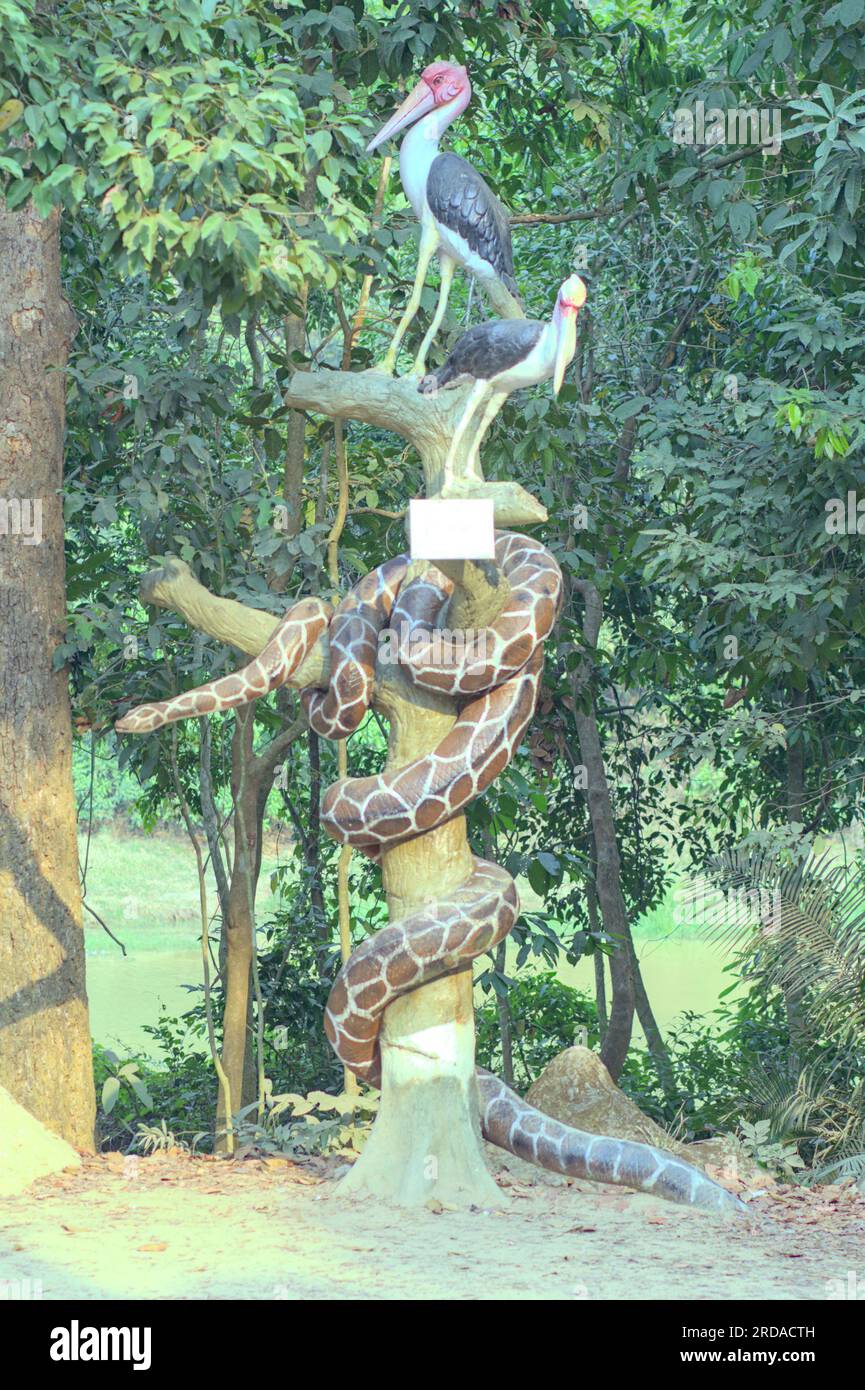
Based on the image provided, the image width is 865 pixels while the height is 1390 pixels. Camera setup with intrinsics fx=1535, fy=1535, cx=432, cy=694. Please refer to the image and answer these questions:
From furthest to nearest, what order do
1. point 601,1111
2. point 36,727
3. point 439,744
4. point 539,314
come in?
point 539,314, point 601,1111, point 36,727, point 439,744

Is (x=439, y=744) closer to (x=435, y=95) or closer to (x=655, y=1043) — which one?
(x=435, y=95)

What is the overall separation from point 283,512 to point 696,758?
261cm

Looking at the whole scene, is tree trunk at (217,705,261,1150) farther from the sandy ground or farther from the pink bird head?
the pink bird head

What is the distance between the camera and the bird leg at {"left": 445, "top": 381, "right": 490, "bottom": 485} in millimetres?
4785

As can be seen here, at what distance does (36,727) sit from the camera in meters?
6.41

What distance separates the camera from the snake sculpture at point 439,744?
5.05 meters

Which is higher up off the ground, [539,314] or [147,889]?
[539,314]

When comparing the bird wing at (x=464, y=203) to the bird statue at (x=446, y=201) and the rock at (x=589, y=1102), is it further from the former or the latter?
the rock at (x=589, y=1102)

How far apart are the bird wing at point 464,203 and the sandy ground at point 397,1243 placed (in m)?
3.16

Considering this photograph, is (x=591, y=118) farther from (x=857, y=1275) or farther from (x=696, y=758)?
(x=857, y=1275)

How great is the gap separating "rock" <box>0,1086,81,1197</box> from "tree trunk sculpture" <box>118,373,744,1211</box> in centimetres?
125

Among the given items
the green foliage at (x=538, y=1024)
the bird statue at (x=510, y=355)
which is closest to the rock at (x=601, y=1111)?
the bird statue at (x=510, y=355)

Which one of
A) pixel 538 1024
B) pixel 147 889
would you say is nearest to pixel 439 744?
pixel 538 1024

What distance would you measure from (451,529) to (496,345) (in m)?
0.60
